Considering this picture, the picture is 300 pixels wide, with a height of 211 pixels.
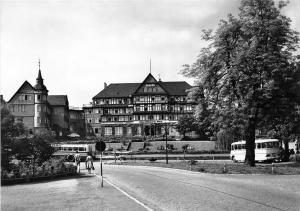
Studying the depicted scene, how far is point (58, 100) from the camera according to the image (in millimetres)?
119938

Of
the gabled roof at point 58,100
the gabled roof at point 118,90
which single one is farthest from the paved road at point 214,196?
the gabled roof at point 58,100

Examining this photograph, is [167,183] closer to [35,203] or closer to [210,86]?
[35,203]

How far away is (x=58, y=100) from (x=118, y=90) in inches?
704

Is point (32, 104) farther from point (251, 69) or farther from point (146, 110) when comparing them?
point (251, 69)

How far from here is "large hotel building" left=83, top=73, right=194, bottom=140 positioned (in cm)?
10619

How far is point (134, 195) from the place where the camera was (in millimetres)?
19078

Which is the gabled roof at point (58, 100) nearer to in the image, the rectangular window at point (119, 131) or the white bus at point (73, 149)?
the rectangular window at point (119, 131)

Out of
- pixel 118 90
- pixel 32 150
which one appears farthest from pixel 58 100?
pixel 32 150

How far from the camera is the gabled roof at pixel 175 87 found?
363ft

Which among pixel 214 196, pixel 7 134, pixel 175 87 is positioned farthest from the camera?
→ pixel 175 87

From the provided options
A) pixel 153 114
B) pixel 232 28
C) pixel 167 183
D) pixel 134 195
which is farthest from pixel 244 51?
pixel 153 114

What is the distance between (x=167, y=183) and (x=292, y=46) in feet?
60.2

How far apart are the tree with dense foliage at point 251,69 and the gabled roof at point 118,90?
260 ft

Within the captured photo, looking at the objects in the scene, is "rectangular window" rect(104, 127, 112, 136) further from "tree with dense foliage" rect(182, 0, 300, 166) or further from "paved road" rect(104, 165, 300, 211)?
"paved road" rect(104, 165, 300, 211)
